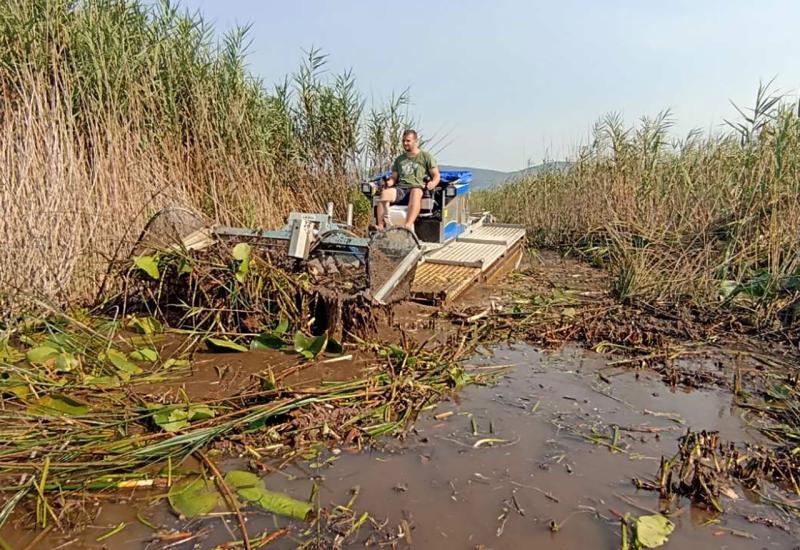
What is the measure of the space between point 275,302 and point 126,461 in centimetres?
203

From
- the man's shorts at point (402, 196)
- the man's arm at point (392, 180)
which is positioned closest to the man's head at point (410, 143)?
the man's arm at point (392, 180)

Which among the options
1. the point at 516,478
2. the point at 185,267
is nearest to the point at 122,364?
the point at 185,267

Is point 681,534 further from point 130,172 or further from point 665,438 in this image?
point 130,172

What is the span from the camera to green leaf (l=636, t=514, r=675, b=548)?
2494mm

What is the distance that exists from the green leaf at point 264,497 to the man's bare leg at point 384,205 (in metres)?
4.65

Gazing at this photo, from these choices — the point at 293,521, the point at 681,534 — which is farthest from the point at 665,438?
the point at 293,521

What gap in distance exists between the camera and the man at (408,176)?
24.2 ft

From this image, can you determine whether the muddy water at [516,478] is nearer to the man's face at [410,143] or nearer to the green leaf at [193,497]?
the green leaf at [193,497]

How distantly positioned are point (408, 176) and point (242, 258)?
3305 millimetres

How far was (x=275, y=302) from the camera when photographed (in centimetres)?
477

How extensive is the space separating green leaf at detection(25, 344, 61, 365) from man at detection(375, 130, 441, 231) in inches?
161

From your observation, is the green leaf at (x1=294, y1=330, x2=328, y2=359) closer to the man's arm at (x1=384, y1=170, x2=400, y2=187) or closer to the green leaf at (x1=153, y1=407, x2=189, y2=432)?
the green leaf at (x1=153, y1=407, x2=189, y2=432)

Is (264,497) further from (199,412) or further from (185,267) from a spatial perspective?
(185,267)

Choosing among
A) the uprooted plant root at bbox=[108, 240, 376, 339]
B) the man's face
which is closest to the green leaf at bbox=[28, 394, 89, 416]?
the uprooted plant root at bbox=[108, 240, 376, 339]
